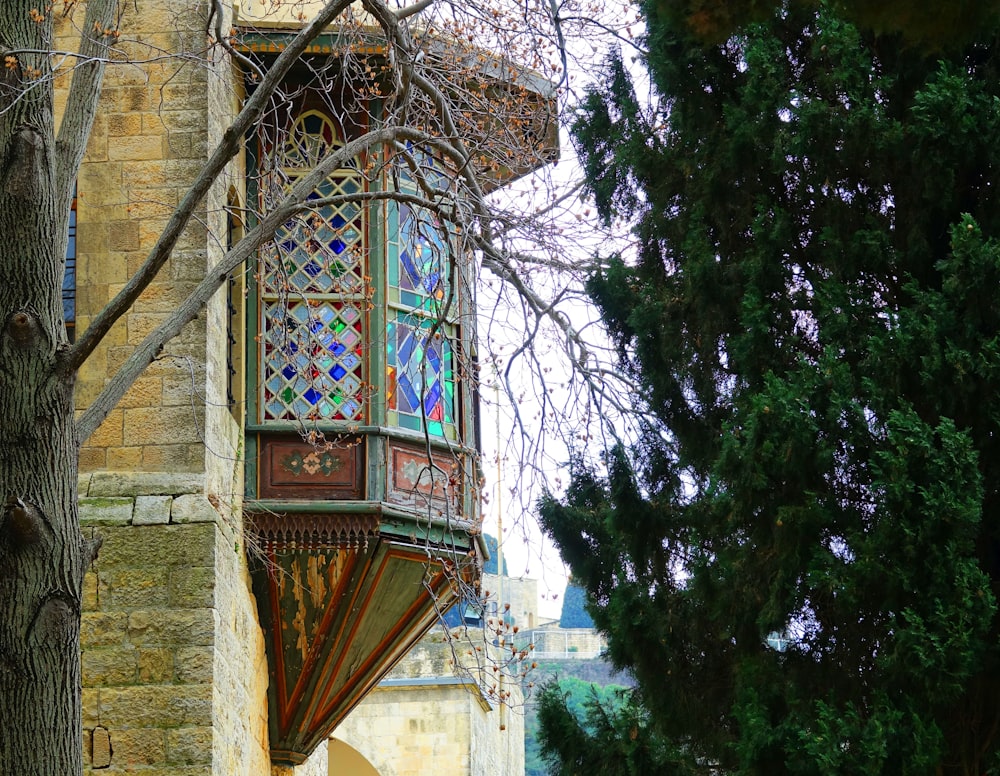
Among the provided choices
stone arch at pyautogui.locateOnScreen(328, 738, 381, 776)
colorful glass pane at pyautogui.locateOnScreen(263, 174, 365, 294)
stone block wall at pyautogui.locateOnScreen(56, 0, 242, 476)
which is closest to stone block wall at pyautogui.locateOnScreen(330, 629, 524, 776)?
stone arch at pyautogui.locateOnScreen(328, 738, 381, 776)

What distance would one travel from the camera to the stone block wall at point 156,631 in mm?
9133

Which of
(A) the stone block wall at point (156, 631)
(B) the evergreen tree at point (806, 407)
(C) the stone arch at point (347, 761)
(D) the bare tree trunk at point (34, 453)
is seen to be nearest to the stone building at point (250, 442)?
(A) the stone block wall at point (156, 631)

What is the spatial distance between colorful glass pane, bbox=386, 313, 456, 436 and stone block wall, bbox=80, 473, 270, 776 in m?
1.64

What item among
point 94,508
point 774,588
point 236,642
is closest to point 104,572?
point 94,508

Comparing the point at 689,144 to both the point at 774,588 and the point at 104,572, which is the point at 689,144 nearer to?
the point at 774,588

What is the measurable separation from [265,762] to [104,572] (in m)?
2.45

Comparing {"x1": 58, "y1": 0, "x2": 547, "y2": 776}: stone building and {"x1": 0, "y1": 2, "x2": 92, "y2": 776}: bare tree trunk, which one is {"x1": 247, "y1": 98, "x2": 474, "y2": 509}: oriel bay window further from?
{"x1": 0, "y1": 2, "x2": 92, "y2": 776}: bare tree trunk

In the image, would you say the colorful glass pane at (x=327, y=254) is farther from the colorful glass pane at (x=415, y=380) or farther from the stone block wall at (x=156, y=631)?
the stone block wall at (x=156, y=631)

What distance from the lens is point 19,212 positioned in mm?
7379

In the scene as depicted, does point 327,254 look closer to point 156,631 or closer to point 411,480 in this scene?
point 411,480

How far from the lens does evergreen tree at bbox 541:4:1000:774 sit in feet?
25.0

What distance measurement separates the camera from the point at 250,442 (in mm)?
10633

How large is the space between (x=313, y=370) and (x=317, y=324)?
31 cm

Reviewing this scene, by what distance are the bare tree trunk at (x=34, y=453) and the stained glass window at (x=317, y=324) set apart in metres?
3.02
